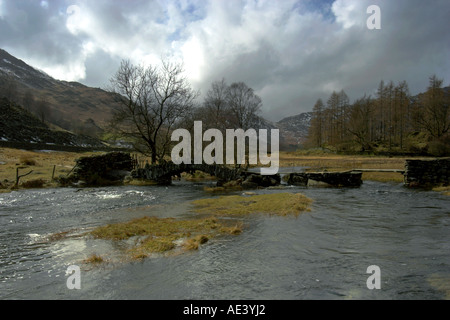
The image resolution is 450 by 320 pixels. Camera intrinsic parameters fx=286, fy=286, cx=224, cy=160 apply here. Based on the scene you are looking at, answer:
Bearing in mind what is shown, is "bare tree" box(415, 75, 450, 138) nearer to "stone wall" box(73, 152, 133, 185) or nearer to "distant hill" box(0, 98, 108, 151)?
"stone wall" box(73, 152, 133, 185)

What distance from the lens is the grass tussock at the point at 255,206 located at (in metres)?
13.8

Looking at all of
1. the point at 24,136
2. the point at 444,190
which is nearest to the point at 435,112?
the point at 444,190

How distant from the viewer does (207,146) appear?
4084 centimetres

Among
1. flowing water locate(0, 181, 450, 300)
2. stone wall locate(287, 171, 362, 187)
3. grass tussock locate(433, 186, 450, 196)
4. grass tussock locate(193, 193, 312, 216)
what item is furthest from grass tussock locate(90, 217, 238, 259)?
stone wall locate(287, 171, 362, 187)

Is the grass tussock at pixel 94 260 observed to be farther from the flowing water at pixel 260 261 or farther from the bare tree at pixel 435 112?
the bare tree at pixel 435 112

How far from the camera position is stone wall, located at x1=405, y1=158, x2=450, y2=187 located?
22.8 m

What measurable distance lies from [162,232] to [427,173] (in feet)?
76.5

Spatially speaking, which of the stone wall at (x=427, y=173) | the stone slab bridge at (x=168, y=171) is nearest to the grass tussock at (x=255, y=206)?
the stone slab bridge at (x=168, y=171)

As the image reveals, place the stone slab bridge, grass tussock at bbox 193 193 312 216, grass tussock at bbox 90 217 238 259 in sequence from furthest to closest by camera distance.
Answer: the stone slab bridge, grass tussock at bbox 193 193 312 216, grass tussock at bbox 90 217 238 259

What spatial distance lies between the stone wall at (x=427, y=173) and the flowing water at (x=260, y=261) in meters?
11.5

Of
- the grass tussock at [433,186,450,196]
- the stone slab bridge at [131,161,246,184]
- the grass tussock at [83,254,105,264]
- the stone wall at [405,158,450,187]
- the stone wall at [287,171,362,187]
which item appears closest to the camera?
the grass tussock at [83,254,105,264]

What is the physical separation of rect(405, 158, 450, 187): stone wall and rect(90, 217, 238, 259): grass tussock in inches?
783
